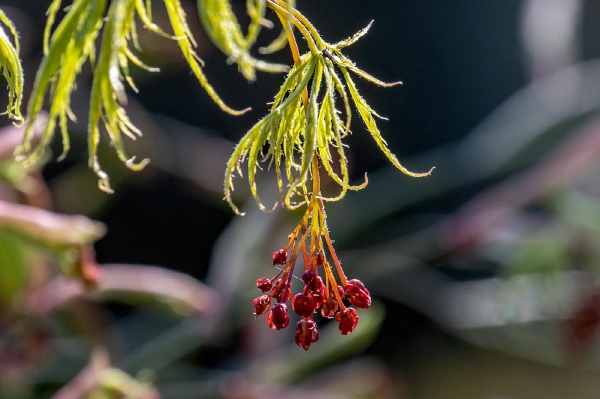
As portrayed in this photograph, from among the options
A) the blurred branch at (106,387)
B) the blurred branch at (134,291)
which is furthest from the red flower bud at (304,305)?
the blurred branch at (134,291)

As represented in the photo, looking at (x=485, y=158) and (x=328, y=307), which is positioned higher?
(x=485, y=158)

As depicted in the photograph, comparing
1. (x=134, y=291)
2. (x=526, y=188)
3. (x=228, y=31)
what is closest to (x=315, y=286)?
(x=228, y=31)

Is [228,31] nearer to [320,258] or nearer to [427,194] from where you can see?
[320,258]

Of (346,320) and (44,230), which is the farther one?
(44,230)

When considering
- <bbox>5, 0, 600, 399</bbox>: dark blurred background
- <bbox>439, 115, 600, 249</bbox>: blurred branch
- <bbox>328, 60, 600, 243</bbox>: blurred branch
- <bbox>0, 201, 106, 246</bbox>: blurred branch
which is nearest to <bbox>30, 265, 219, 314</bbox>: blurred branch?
<bbox>5, 0, 600, 399</bbox>: dark blurred background

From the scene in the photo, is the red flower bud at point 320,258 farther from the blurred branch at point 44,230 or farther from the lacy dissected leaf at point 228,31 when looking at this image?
the blurred branch at point 44,230

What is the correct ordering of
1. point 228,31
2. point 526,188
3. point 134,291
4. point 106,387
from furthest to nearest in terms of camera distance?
point 526,188
point 134,291
point 106,387
point 228,31

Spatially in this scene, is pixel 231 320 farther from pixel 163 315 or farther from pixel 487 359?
pixel 487 359

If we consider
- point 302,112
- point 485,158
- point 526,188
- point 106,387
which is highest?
point 485,158
